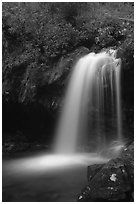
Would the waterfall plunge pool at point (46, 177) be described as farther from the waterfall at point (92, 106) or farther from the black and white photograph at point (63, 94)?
the waterfall at point (92, 106)

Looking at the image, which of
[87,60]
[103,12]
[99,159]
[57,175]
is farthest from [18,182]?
[103,12]

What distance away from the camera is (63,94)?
10.3 m

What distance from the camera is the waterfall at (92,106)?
30.6 ft

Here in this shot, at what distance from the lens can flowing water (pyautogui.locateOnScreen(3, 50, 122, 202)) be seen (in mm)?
8141

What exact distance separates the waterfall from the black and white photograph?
3cm

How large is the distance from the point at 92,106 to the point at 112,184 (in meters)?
4.44

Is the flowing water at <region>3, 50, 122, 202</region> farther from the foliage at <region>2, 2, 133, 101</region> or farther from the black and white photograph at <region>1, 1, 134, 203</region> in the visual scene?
the foliage at <region>2, 2, 133, 101</region>

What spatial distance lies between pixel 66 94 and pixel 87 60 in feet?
4.48

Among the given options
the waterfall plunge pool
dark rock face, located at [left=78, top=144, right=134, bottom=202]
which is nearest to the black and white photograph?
the waterfall plunge pool

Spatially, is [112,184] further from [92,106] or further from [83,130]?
[83,130]

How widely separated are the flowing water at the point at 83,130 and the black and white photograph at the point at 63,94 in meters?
0.03

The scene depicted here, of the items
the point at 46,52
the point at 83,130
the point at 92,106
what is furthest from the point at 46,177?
the point at 46,52

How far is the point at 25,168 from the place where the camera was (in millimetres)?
8695

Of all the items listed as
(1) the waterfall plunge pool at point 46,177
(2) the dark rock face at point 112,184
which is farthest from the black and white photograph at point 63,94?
(2) the dark rock face at point 112,184
